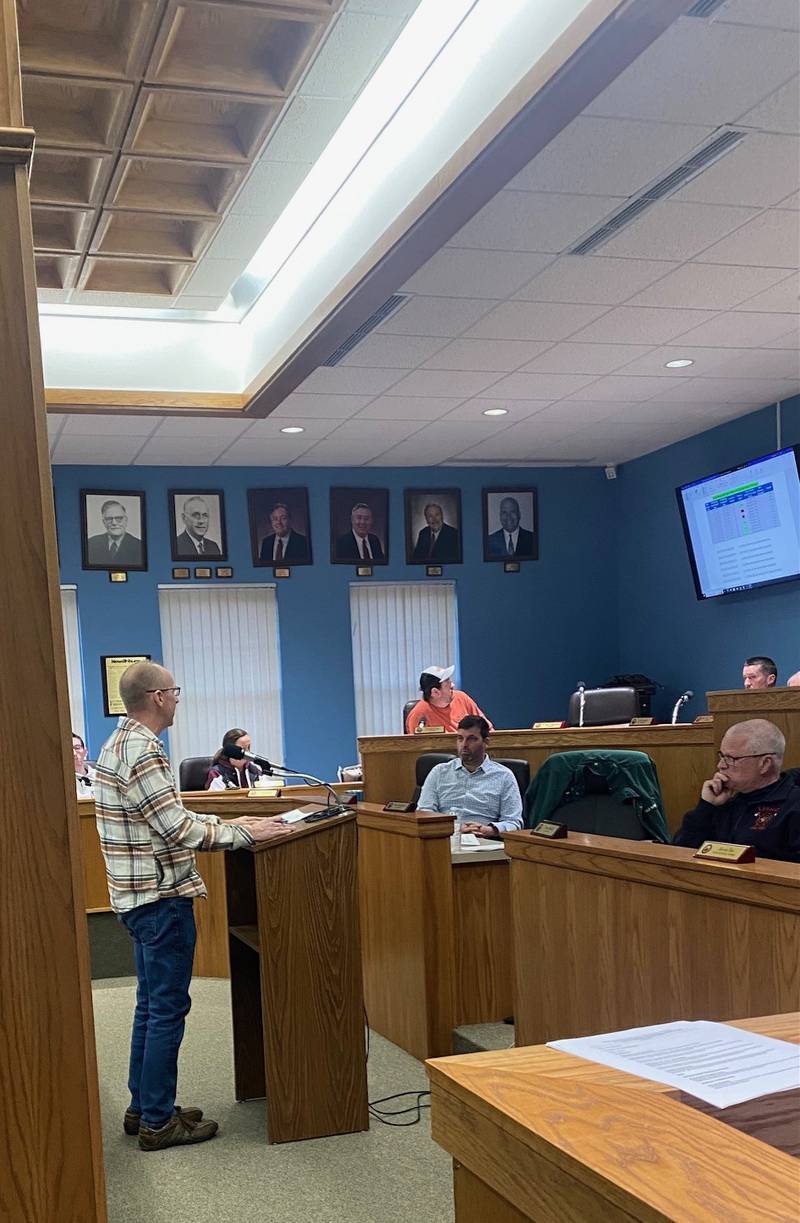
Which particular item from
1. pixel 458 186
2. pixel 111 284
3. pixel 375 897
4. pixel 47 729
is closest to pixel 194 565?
pixel 111 284

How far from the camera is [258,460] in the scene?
9688 mm

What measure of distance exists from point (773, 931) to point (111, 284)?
16.1 ft

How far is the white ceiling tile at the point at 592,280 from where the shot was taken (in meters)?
5.48

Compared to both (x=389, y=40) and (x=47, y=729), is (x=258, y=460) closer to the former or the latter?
(x=389, y=40)

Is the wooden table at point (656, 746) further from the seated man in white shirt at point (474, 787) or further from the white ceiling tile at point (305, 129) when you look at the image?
the white ceiling tile at point (305, 129)

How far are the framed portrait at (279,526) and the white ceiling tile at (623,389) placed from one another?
9.56ft

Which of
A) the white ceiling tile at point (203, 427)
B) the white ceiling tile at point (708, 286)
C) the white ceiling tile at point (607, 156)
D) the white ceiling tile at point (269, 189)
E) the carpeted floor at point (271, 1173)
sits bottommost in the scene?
the carpeted floor at point (271, 1173)

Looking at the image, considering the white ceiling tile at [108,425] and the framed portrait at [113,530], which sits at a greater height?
the white ceiling tile at [108,425]

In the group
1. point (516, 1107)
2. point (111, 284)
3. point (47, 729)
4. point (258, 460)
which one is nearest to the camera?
point (516, 1107)

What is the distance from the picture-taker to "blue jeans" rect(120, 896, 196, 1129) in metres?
3.83

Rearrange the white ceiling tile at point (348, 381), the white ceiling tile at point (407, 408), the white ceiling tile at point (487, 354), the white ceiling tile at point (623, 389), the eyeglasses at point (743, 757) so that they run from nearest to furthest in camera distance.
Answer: the eyeglasses at point (743, 757) → the white ceiling tile at point (487, 354) → the white ceiling tile at point (348, 381) → the white ceiling tile at point (623, 389) → the white ceiling tile at point (407, 408)

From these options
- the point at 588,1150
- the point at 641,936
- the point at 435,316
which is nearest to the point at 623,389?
the point at 435,316

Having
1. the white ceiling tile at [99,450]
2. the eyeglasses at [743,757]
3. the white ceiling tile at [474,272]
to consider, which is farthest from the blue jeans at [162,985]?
the white ceiling tile at [99,450]

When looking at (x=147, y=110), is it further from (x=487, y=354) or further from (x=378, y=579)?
(x=378, y=579)
